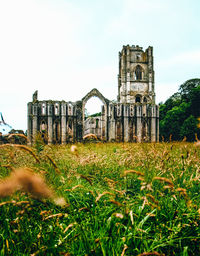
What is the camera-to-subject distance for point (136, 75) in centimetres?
5144

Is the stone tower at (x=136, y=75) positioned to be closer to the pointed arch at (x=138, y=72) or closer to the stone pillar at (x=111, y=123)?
the pointed arch at (x=138, y=72)

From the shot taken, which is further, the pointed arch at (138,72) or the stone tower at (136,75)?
the pointed arch at (138,72)

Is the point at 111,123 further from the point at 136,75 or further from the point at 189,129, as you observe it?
the point at 136,75

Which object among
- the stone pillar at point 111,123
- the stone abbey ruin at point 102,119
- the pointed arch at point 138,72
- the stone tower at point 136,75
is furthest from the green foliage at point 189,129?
the pointed arch at point 138,72

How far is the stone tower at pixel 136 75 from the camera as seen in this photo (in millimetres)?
49188

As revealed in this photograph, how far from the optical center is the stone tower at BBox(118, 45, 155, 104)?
49.2 m

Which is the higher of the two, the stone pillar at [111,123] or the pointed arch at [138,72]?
the pointed arch at [138,72]

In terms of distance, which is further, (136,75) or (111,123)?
(136,75)

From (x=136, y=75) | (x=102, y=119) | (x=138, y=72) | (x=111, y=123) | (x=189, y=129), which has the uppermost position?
(x=138, y=72)

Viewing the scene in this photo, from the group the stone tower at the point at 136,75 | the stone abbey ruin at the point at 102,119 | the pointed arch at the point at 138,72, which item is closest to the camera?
the stone abbey ruin at the point at 102,119

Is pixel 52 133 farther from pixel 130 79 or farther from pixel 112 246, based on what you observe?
pixel 112 246

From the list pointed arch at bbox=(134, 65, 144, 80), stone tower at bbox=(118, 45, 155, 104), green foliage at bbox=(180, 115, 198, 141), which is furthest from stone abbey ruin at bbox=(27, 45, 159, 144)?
pointed arch at bbox=(134, 65, 144, 80)

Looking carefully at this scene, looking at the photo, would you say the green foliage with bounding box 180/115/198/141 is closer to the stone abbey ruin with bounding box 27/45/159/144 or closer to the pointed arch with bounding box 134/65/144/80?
the stone abbey ruin with bounding box 27/45/159/144

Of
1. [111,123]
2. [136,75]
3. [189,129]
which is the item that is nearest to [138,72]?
[136,75]
